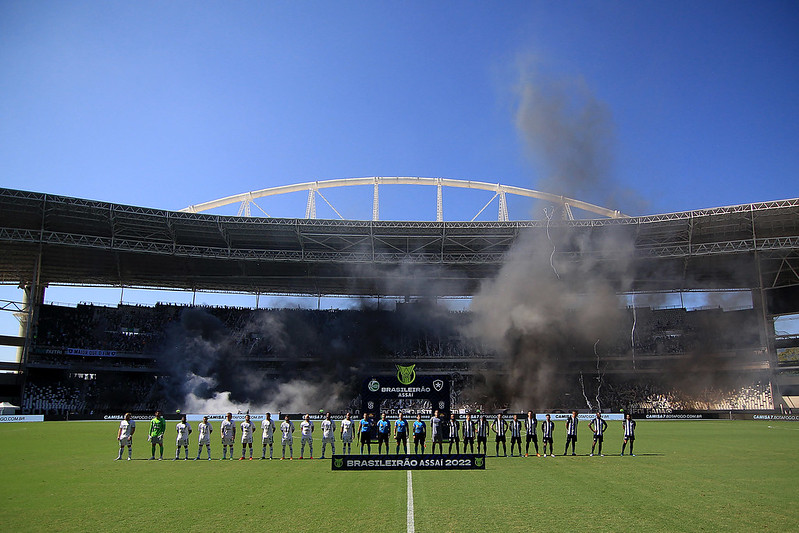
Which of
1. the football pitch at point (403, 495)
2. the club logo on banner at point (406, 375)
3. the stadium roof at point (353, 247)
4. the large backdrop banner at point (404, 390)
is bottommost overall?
the football pitch at point (403, 495)

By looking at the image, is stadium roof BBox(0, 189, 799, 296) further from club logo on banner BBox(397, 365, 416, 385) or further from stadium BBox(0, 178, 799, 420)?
club logo on banner BBox(397, 365, 416, 385)

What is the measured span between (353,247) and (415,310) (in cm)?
1195

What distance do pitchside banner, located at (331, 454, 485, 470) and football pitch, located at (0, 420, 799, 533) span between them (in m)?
0.32

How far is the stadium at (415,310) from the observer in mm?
47938

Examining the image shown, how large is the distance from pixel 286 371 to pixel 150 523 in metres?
50.1

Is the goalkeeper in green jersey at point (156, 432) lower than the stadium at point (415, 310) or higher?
lower

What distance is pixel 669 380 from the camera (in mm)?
55125

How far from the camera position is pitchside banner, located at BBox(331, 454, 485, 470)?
15.4 meters

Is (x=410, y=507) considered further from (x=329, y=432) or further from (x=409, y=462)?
(x=329, y=432)

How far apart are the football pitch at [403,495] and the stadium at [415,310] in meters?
31.3

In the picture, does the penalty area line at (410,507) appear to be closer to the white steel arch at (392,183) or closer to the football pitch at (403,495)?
the football pitch at (403,495)

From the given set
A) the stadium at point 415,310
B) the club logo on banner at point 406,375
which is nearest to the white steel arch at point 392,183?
the stadium at point 415,310

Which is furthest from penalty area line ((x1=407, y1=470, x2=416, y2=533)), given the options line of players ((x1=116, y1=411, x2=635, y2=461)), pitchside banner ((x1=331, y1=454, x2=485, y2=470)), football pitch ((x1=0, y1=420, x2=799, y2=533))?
line of players ((x1=116, y1=411, x2=635, y2=461))

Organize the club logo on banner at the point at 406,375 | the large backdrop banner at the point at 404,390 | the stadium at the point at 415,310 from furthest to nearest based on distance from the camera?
the stadium at the point at 415,310
the club logo on banner at the point at 406,375
the large backdrop banner at the point at 404,390
